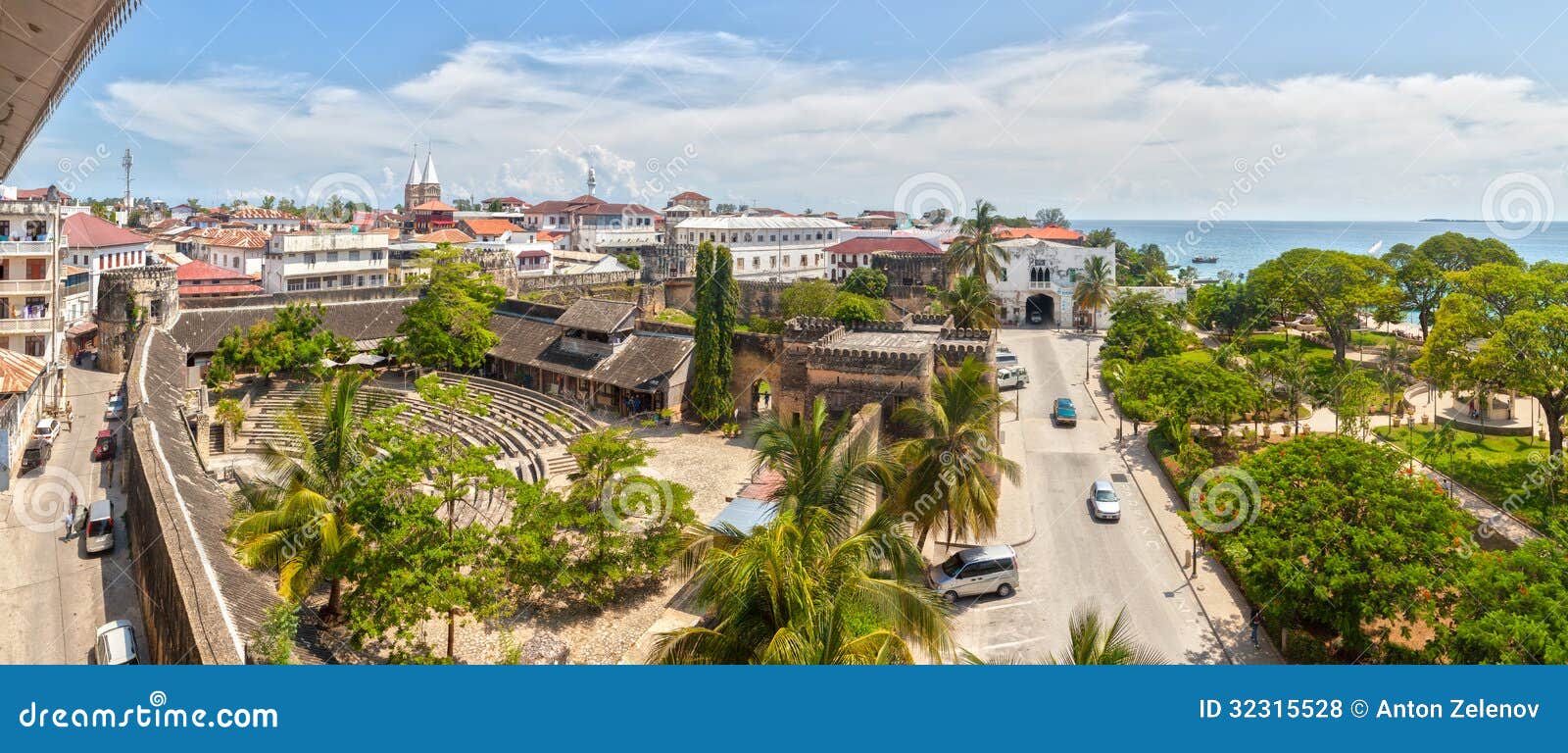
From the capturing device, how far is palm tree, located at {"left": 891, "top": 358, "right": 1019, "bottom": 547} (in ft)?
61.0

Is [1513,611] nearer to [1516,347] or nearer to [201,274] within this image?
[1516,347]

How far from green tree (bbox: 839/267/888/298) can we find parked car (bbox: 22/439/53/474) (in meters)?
46.4

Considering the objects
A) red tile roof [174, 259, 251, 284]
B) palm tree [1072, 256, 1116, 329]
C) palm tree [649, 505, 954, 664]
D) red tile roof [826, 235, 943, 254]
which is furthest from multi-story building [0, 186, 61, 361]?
red tile roof [826, 235, 943, 254]

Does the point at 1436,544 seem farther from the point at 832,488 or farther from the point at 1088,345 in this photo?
the point at 1088,345

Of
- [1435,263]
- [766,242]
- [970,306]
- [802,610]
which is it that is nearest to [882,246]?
[766,242]

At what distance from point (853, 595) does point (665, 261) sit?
6712 centimetres

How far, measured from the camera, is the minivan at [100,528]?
66.4 feet

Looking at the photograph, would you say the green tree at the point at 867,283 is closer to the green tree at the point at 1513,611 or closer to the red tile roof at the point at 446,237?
the red tile roof at the point at 446,237

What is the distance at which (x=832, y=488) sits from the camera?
14086 millimetres

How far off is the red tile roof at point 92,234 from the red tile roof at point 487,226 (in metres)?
35.7

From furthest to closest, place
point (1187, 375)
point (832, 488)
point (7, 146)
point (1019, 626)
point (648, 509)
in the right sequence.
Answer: point (1187, 375), point (648, 509), point (1019, 626), point (832, 488), point (7, 146)

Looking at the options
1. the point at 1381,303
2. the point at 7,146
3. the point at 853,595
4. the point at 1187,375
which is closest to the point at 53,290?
the point at 7,146

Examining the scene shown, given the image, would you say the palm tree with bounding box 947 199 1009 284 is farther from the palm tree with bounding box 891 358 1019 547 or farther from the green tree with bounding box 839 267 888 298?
the palm tree with bounding box 891 358 1019 547

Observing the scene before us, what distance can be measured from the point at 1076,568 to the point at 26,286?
4037cm
